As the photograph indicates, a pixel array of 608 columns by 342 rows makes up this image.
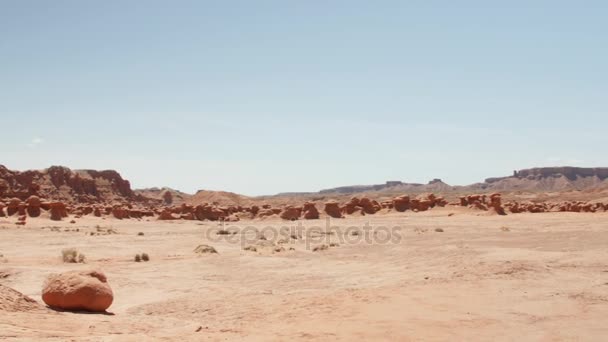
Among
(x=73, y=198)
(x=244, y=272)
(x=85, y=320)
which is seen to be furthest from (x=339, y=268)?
(x=73, y=198)

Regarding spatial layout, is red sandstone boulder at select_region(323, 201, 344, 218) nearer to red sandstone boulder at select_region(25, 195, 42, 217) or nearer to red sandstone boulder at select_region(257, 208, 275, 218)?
red sandstone boulder at select_region(257, 208, 275, 218)

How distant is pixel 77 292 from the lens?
390 inches

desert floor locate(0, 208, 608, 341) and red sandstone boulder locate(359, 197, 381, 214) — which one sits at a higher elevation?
red sandstone boulder locate(359, 197, 381, 214)

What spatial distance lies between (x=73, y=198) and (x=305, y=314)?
74.6 meters

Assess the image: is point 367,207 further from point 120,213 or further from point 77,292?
point 77,292

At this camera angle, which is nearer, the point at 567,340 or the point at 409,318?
the point at 567,340

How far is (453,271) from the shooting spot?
15.3 meters

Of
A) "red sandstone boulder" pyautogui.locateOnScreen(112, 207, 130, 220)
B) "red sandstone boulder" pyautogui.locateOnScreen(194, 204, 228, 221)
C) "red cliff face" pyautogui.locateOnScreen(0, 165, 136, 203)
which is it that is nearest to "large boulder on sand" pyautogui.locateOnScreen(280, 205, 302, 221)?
"red sandstone boulder" pyautogui.locateOnScreen(194, 204, 228, 221)

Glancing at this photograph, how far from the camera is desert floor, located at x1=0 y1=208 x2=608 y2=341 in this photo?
8.84 metres

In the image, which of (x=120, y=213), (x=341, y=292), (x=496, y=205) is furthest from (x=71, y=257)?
(x=496, y=205)

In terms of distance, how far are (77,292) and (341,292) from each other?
18.8ft

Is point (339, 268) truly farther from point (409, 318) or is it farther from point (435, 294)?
point (409, 318)

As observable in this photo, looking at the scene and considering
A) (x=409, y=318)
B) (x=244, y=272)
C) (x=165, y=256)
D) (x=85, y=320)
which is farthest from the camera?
(x=165, y=256)

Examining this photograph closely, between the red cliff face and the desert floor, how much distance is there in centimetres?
4766
